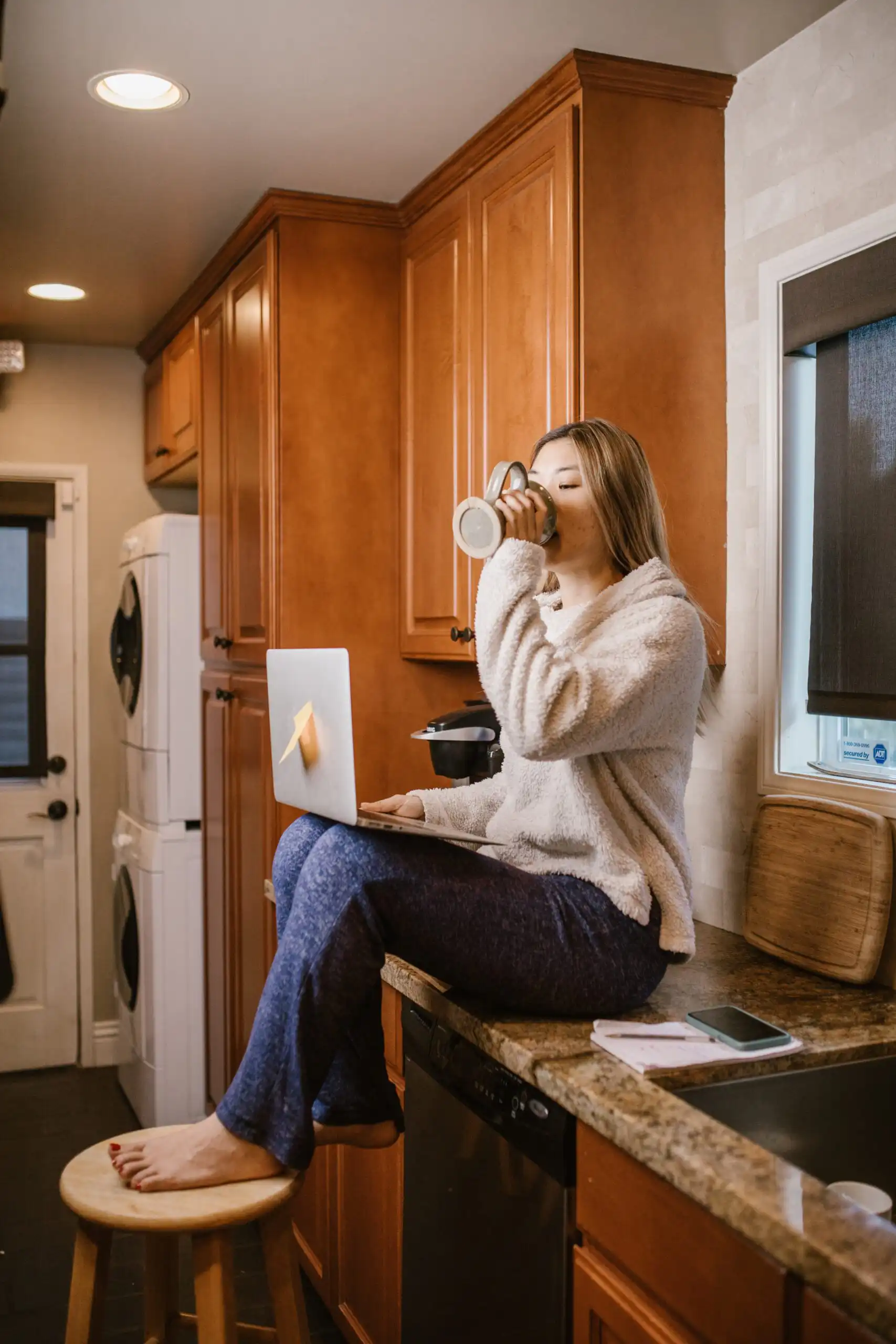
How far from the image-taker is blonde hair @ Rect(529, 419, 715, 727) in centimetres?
172

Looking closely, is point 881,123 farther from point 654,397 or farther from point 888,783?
point 888,783

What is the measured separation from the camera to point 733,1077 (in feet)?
4.65

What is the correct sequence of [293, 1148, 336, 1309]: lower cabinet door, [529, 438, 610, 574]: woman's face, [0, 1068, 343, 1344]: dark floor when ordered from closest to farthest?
[529, 438, 610, 574]: woman's face, [293, 1148, 336, 1309]: lower cabinet door, [0, 1068, 343, 1344]: dark floor

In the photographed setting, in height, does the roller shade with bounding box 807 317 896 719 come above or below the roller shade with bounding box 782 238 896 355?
below

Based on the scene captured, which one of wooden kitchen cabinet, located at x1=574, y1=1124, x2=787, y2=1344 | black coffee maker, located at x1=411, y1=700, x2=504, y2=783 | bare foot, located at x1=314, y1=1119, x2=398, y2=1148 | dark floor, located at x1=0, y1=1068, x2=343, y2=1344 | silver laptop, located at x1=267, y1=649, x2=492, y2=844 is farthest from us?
dark floor, located at x1=0, y1=1068, x2=343, y2=1344

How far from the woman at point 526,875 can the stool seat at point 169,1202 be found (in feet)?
0.05

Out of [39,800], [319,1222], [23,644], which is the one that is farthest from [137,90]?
[39,800]

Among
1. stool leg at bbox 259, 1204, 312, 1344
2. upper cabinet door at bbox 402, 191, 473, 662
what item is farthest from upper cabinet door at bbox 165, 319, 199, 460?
stool leg at bbox 259, 1204, 312, 1344

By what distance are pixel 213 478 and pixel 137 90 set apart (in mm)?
1205

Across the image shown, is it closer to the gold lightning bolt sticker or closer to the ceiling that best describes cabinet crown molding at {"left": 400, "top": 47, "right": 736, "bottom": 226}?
the ceiling

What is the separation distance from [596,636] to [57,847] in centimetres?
304

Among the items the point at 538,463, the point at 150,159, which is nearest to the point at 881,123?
the point at 538,463

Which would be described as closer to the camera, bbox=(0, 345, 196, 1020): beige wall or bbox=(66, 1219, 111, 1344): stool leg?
bbox=(66, 1219, 111, 1344): stool leg

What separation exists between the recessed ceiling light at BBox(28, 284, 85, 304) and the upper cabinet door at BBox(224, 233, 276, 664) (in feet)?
2.13
